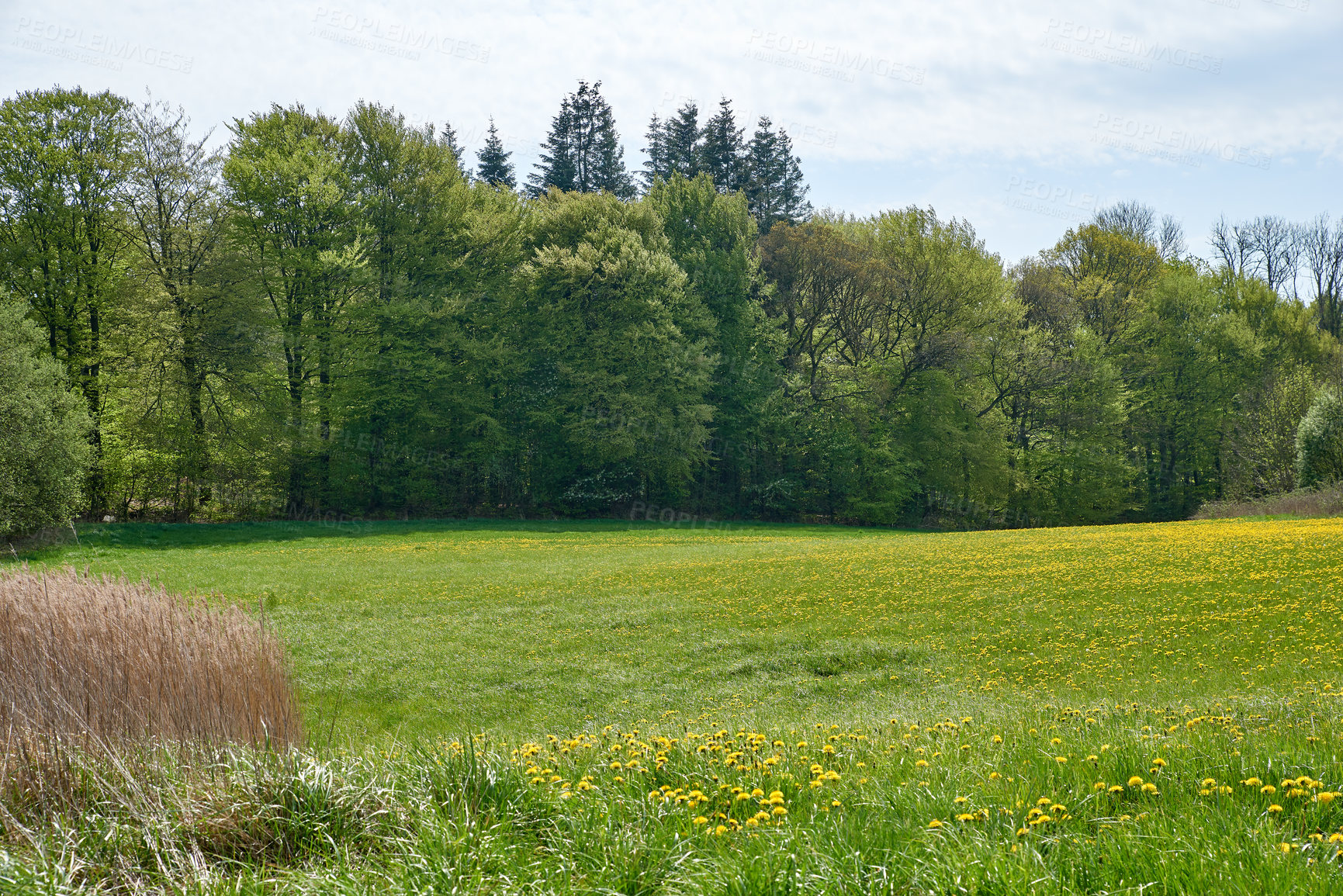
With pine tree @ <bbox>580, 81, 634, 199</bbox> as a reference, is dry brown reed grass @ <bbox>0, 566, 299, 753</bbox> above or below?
below

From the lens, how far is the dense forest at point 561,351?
28500 mm

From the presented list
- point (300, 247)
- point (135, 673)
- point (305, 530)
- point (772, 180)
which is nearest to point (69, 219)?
point (300, 247)

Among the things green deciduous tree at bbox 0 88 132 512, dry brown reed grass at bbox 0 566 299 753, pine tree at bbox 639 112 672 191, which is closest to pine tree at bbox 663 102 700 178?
pine tree at bbox 639 112 672 191

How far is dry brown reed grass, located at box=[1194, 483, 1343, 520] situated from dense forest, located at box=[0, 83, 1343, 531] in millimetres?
5760

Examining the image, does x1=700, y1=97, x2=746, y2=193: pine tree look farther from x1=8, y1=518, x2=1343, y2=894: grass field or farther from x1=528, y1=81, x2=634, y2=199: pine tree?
x1=8, y1=518, x2=1343, y2=894: grass field

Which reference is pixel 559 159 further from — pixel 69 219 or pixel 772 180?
pixel 69 219

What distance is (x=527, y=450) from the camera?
3969cm

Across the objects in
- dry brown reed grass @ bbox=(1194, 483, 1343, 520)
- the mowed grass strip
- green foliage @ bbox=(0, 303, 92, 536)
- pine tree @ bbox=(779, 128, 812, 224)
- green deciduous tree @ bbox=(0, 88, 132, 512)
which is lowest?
the mowed grass strip

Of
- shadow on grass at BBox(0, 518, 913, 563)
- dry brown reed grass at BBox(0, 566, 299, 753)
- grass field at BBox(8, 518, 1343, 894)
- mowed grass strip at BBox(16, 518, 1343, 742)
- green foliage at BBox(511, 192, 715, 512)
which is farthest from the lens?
green foliage at BBox(511, 192, 715, 512)

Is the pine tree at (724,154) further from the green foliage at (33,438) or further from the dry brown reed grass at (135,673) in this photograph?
the dry brown reed grass at (135,673)

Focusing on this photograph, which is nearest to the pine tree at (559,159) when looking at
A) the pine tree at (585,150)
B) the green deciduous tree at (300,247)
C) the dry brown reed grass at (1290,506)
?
the pine tree at (585,150)

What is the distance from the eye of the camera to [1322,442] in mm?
32688

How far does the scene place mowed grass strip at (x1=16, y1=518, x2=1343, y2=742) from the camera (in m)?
9.64

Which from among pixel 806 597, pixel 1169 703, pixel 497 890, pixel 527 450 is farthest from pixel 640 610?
pixel 527 450
